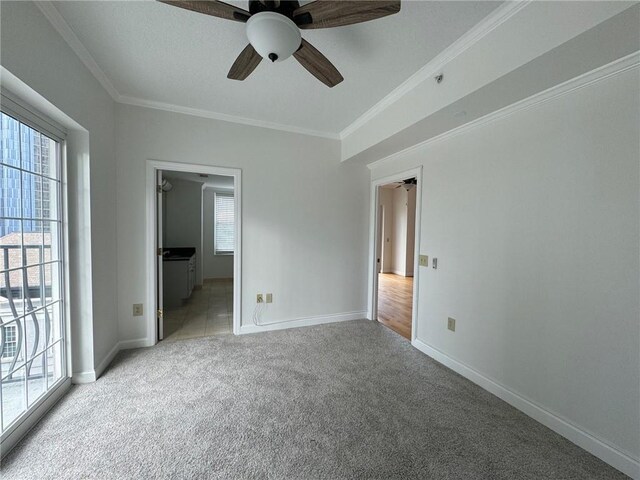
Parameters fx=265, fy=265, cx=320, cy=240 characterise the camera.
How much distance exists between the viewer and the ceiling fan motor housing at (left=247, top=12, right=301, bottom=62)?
138cm

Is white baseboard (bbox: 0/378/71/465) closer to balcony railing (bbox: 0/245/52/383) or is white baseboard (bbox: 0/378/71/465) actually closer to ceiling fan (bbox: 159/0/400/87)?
balcony railing (bbox: 0/245/52/383)

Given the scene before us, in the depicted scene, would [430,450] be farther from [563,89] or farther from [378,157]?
[378,157]

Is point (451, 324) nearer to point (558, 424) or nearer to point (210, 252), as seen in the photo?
point (558, 424)

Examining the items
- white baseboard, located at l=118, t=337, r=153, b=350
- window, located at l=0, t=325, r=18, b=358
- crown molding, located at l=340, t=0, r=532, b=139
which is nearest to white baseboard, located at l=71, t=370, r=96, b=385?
white baseboard, located at l=118, t=337, r=153, b=350

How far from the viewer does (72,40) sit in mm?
1830

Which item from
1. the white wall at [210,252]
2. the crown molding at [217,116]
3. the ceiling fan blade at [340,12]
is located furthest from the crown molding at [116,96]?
the white wall at [210,252]

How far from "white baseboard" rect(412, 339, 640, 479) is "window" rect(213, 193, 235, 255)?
5535 millimetres

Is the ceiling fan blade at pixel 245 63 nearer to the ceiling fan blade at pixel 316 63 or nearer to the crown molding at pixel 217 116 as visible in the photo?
the ceiling fan blade at pixel 316 63

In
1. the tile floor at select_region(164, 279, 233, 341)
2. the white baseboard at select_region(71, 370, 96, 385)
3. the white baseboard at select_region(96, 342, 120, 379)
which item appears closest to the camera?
the white baseboard at select_region(71, 370, 96, 385)

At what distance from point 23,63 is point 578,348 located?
3.62m

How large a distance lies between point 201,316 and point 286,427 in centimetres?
263

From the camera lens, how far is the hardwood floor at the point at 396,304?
145 inches

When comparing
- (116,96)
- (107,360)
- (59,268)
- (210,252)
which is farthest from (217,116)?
(210,252)

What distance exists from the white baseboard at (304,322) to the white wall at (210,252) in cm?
357
